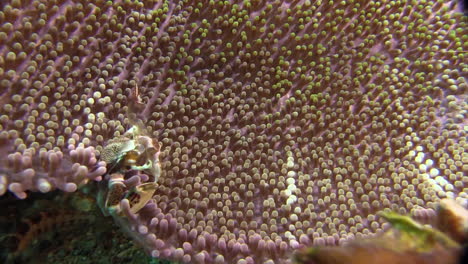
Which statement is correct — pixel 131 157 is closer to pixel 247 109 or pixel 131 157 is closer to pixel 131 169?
pixel 131 169

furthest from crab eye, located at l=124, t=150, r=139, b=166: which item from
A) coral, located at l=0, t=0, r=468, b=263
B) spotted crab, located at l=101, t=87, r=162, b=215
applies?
coral, located at l=0, t=0, r=468, b=263

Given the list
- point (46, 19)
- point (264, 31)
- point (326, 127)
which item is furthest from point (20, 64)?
point (326, 127)

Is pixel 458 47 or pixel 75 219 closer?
pixel 75 219

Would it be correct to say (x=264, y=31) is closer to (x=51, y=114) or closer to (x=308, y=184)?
(x=308, y=184)

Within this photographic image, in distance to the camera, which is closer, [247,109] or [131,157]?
[131,157]

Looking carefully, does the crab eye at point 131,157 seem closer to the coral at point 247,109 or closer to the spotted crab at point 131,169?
the spotted crab at point 131,169

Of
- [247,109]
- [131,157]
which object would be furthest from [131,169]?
[247,109]

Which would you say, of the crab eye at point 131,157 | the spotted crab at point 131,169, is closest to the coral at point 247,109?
the spotted crab at point 131,169

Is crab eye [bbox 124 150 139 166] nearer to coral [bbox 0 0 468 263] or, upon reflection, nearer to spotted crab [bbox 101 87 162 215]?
spotted crab [bbox 101 87 162 215]
